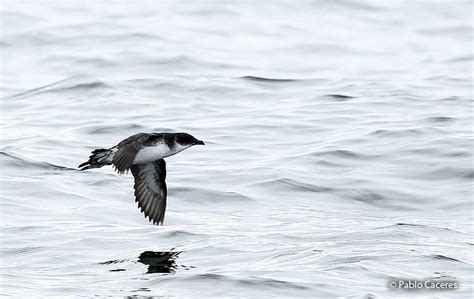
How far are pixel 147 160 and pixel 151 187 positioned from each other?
2.81ft

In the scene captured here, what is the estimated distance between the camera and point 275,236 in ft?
41.2

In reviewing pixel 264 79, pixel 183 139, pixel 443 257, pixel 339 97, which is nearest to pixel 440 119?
pixel 339 97

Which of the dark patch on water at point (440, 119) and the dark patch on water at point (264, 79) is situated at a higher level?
the dark patch on water at point (440, 119)

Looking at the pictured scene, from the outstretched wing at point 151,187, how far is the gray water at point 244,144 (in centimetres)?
27

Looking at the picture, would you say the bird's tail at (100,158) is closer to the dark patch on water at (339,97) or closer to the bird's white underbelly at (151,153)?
the bird's white underbelly at (151,153)

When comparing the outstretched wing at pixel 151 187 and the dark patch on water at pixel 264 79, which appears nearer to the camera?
the outstretched wing at pixel 151 187

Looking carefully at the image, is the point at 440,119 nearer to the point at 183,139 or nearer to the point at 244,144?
the point at 244,144

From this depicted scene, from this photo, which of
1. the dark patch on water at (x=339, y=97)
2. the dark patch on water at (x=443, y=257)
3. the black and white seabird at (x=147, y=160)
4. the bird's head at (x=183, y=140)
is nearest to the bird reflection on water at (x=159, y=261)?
the black and white seabird at (x=147, y=160)

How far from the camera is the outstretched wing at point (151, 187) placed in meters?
12.5

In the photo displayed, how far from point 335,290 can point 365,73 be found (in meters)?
13.3

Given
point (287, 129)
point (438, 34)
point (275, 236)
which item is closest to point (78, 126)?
point (287, 129)

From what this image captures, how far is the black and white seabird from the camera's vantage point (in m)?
11.6

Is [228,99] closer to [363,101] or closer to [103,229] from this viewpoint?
[363,101]

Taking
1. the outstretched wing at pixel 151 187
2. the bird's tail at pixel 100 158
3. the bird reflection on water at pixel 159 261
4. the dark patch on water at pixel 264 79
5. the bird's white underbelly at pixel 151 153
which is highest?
the bird's white underbelly at pixel 151 153
